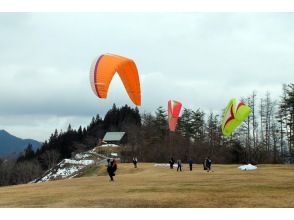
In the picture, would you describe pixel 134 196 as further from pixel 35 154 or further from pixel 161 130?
pixel 35 154

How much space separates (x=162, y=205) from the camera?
57.3 feet

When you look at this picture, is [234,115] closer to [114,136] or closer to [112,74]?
[112,74]

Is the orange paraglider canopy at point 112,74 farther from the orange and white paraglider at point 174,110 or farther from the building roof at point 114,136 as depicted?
the building roof at point 114,136

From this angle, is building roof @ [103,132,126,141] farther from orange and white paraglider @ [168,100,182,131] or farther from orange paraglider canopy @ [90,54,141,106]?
orange paraglider canopy @ [90,54,141,106]

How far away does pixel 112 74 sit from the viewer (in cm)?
2366

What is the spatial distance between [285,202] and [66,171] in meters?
84.3

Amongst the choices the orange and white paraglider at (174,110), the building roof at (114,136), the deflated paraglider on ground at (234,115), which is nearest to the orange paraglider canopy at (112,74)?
the deflated paraglider on ground at (234,115)

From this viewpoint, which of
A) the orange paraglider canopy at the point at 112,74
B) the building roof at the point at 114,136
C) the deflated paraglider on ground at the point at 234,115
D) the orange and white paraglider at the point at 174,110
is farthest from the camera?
the building roof at the point at 114,136

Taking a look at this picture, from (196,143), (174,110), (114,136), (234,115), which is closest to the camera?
(234,115)

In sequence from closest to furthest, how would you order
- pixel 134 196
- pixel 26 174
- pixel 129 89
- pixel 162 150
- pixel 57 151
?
pixel 134 196, pixel 129 89, pixel 162 150, pixel 26 174, pixel 57 151

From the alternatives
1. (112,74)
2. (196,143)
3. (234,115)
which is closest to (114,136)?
(196,143)

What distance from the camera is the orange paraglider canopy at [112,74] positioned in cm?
2345

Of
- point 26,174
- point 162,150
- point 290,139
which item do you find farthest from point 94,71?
point 26,174

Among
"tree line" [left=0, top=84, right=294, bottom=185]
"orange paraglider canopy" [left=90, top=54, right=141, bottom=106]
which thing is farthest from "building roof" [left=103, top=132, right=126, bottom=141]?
"orange paraglider canopy" [left=90, top=54, right=141, bottom=106]
